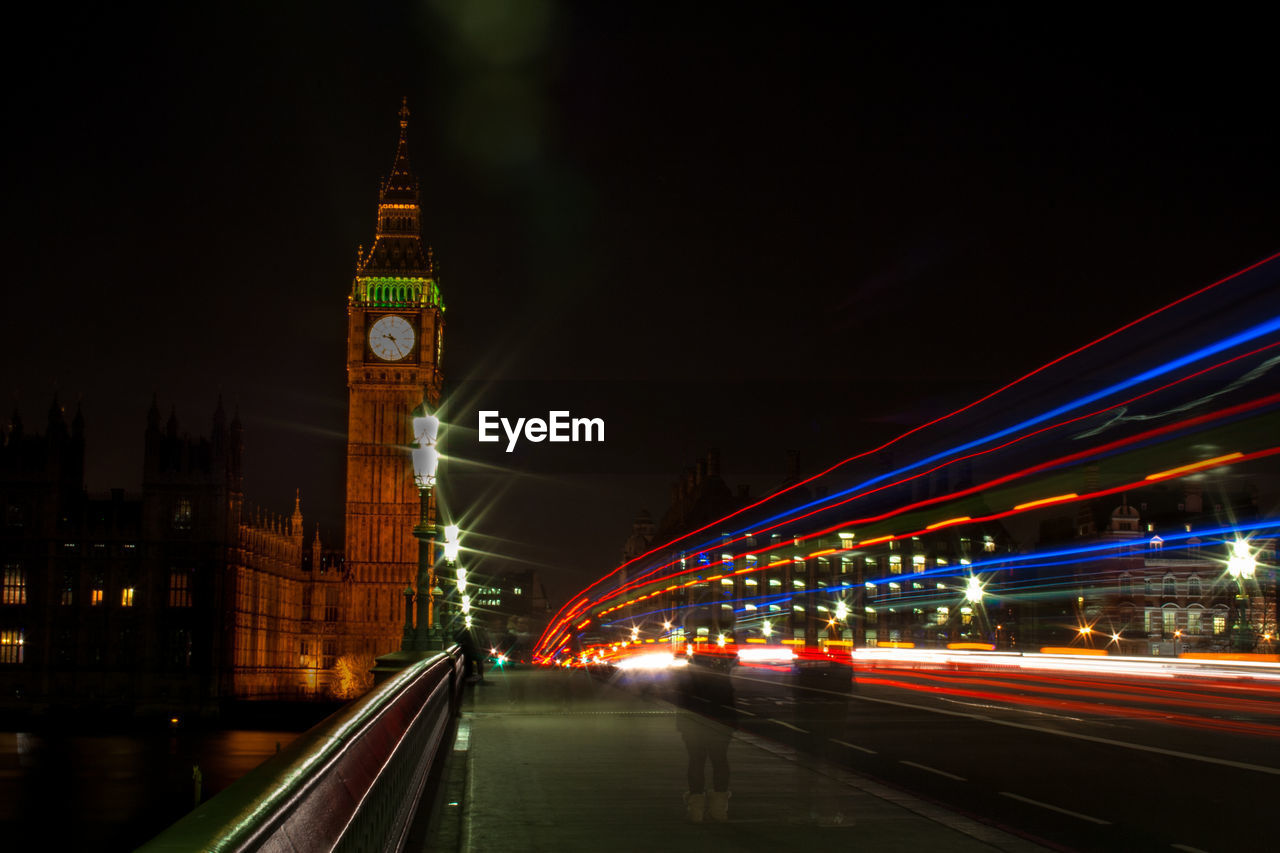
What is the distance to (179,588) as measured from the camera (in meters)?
97.8

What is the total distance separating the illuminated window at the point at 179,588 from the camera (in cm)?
9712

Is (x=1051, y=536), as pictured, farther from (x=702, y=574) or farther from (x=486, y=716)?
(x=486, y=716)

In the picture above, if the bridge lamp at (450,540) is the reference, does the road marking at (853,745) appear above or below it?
below

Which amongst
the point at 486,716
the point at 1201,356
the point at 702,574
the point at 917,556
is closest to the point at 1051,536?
the point at 917,556

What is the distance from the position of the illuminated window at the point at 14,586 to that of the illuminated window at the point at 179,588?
33.6 feet

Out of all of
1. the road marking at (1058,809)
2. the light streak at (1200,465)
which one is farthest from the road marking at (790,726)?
the light streak at (1200,465)

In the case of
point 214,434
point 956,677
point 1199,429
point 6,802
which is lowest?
point 6,802

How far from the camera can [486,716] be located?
23500 millimetres

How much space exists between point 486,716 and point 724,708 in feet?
16.6

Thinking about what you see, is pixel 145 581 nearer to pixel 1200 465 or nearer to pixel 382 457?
pixel 382 457

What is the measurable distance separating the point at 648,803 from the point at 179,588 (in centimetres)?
9336

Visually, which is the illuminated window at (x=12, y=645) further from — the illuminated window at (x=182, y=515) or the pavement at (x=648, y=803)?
the pavement at (x=648, y=803)

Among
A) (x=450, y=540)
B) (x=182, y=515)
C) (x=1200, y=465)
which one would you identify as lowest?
(x=450, y=540)

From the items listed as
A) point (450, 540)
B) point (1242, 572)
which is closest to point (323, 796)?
point (450, 540)
